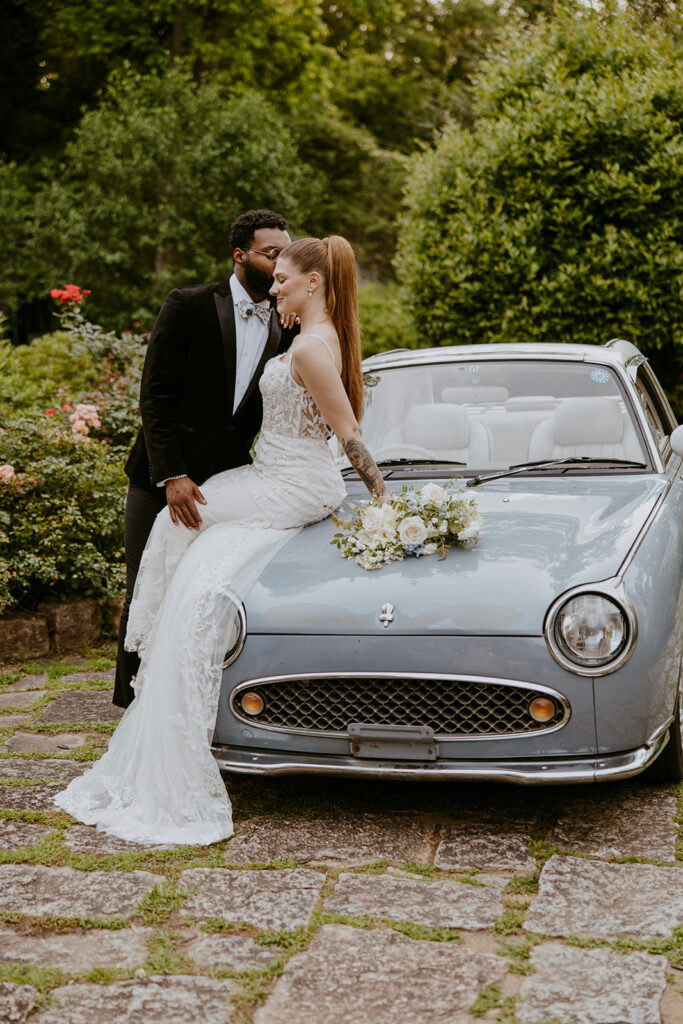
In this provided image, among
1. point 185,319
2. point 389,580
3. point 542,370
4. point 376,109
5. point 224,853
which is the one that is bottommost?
point 224,853

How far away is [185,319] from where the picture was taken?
177 inches

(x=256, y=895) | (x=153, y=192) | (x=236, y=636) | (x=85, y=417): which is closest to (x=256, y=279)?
(x=236, y=636)

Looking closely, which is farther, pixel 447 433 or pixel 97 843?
pixel 447 433

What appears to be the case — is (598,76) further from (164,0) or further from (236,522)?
(164,0)

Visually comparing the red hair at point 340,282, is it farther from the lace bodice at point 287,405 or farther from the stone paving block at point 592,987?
the stone paving block at point 592,987

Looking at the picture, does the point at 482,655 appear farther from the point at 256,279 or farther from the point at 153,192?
the point at 153,192

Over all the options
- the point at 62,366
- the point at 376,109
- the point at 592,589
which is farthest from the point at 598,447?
the point at 376,109

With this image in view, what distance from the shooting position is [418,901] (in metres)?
3.05

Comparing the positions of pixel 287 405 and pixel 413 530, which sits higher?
pixel 287 405

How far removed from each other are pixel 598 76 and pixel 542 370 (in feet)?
21.7

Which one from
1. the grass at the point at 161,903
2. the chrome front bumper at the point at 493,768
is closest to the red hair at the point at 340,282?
the chrome front bumper at the point at 493,768

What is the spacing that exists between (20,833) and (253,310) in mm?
2237

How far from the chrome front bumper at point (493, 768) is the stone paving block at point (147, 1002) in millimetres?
990

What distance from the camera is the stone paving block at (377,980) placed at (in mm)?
2486
